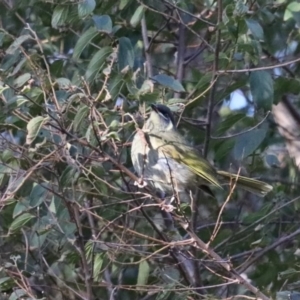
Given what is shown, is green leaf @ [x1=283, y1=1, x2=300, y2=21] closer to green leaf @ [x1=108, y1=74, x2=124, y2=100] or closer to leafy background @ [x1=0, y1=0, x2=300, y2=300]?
leafy background @ [x1=0, y1=0, x2=300, y2=300]

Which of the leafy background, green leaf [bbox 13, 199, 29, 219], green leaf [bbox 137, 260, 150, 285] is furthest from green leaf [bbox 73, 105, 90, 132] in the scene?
green leaf [bbox 137, 260, 150, 285]

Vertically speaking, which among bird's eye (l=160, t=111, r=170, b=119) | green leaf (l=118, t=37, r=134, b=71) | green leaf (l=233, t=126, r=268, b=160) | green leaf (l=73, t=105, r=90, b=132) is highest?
green leaf (l=73, t=105, r=90, b=132)

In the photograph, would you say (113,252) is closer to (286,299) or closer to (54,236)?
(54,236)

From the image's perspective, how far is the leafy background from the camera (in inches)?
135

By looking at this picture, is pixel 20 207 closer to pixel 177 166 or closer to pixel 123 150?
pixel 123 150

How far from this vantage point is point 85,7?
3779 mm

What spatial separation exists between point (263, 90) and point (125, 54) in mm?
593

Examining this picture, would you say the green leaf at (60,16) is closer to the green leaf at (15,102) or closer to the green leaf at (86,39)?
the green leaf at (86,39)

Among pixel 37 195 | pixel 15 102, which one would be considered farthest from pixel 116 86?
pixel 37 195

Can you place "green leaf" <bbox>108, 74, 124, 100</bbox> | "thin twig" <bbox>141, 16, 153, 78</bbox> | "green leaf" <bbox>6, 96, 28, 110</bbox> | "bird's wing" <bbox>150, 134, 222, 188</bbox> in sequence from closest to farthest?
"green leaf" <bbox>6, 96, 28, 110</bbox> < "green leaf" <bbox>108, 74, 124, 100</bbox> < "bird's wing" <bbox>150, 134, 222, 188</bbox> < "thin twig" <bbox>141, 16, 153, 78</bbox>

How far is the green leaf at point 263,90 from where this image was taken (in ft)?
12.9

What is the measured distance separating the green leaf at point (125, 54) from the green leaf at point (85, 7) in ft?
0.80

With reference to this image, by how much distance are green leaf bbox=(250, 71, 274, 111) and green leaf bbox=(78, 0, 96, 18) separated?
2.41 feet

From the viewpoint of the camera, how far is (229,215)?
4.94 m
